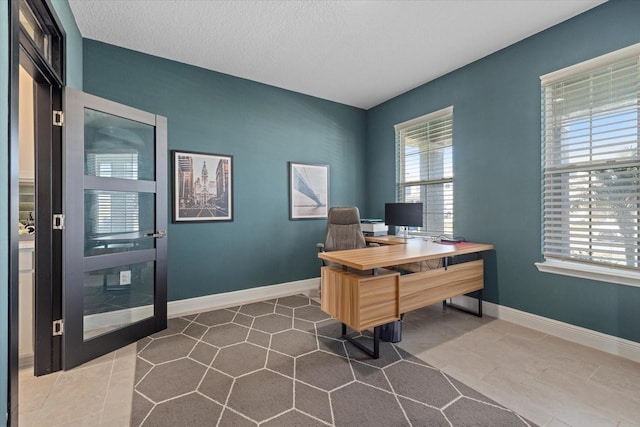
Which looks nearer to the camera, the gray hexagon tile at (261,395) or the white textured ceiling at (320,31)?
the gray hexagon tile at (261,395)

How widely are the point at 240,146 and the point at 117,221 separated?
1577 mm

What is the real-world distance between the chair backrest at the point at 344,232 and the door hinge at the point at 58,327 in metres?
2.23

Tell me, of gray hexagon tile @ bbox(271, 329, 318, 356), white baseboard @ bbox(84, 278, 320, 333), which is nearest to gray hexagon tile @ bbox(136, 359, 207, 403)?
gray hexagon tile @ bbox(271, 329, 318, 356)

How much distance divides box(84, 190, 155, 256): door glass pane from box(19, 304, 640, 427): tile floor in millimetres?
867

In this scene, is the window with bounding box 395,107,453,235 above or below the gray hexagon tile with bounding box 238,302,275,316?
above

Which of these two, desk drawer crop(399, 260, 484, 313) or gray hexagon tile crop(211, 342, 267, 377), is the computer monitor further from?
gray hexagon tile crop(211, 342, 267, 377)

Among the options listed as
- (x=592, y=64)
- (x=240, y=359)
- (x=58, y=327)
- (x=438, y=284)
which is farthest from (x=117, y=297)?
(x=592, y=64)

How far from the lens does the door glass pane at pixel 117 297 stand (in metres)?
2.28

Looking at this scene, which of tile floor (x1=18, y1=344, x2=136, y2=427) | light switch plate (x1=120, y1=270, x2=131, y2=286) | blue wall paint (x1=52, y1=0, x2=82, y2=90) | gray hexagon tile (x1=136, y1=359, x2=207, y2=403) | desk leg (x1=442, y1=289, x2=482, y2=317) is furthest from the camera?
desk leg (x1=442, y1=289, x2=482, y2=317)

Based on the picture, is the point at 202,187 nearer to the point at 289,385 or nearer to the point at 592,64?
the point at 289,385

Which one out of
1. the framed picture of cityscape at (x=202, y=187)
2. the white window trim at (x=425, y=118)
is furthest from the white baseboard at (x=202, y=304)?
the white window trim at (x=425, y=118)

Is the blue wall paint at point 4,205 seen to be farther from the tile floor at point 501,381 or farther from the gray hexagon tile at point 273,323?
the gray hexagon tile at point 273,323

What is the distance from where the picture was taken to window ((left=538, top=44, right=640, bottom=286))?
2189mm

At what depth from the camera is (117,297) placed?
2504 millimetres
